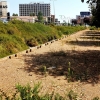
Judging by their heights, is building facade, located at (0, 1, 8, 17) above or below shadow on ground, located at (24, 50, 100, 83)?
above

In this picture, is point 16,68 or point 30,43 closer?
point 16,68

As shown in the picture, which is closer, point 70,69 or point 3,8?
point 70,69

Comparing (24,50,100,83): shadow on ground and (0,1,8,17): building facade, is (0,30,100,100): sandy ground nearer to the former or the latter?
(24,50,100,83): shadow on ground

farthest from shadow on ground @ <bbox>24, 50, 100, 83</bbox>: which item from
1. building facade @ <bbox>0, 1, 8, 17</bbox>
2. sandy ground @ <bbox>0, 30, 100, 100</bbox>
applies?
building facade @ <bbox>0, 1, 8, 17</bbox>

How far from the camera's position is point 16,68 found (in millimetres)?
10125

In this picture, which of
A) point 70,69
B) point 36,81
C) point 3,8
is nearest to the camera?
point 36,81

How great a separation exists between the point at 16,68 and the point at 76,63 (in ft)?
8.97

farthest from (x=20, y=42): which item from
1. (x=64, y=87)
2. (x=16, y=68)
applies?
(x=64, y=87)

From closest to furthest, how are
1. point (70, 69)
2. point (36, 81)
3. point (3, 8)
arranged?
point (36, 81)
point (70, 69)
point (3, 8)

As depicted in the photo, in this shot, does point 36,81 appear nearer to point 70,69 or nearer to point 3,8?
point 70,69

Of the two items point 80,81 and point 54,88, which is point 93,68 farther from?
point 54,88

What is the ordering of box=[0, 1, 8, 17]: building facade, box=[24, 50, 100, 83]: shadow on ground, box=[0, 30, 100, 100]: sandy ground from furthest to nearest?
box=[0, 1, 8, 17]: building facade, box=[24, 50, 100, 83]: shadow on ground, box=[0, 30, 100, 100]: sandy ground

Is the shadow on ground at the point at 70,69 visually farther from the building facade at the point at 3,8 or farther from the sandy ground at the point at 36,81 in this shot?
the building facade at the point at 3,8

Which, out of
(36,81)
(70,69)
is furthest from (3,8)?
(36,81)
